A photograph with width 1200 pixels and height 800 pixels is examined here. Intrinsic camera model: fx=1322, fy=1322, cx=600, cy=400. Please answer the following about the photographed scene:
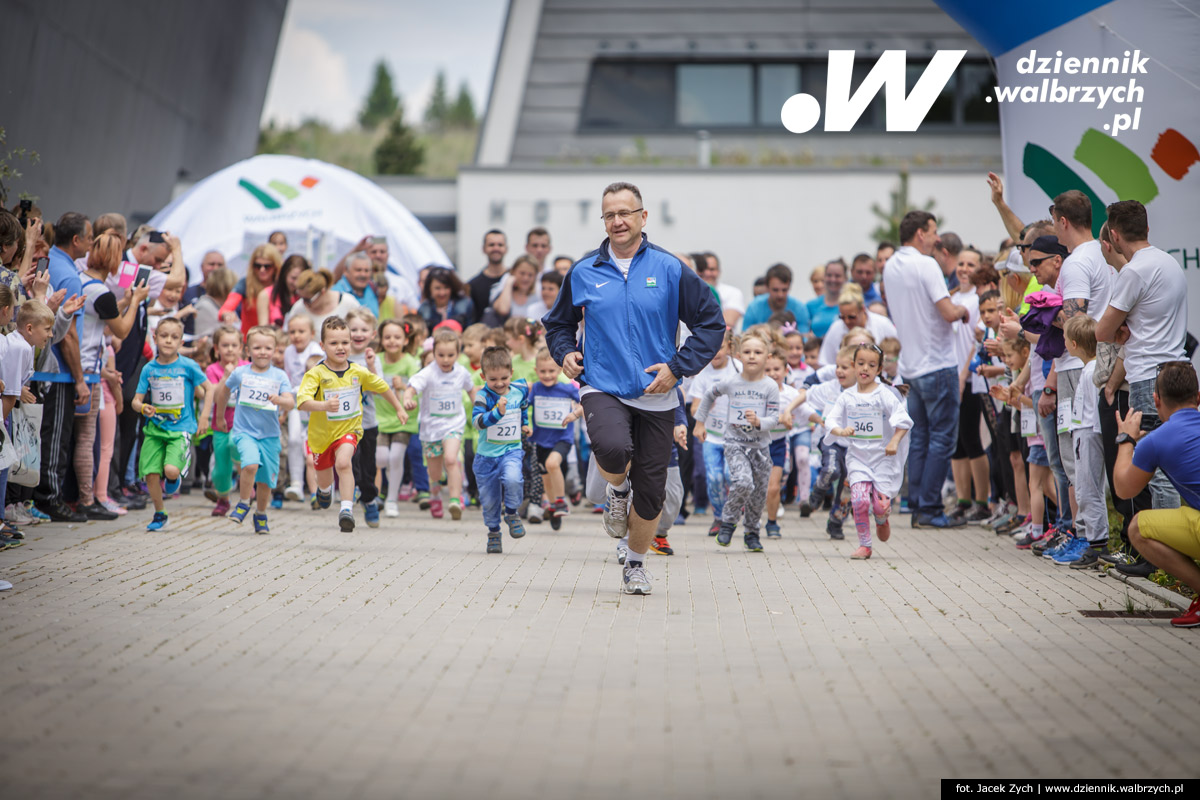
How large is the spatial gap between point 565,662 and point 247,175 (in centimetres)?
1448

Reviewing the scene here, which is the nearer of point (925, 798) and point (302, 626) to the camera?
point (925, 798)

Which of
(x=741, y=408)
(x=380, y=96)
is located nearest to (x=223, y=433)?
(x=741, y=408)

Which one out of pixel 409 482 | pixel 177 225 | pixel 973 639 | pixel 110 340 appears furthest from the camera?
pixel 177 225

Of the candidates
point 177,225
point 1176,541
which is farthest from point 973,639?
point 177,225

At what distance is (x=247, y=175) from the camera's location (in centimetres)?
1881

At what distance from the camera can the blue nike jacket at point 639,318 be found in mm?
7719

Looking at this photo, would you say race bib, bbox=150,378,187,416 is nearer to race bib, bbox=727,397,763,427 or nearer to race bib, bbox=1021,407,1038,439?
race bib, bbox=727,397,763,427

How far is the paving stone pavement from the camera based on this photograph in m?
4.23

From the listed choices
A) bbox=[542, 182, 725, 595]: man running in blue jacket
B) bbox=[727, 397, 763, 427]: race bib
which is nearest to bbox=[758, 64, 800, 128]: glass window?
bbox=[727, 397, 763, 427]: race bib

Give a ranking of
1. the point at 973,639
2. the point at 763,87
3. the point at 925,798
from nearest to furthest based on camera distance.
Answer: the point at 925,798
the point at 973,639
the point at 763,87

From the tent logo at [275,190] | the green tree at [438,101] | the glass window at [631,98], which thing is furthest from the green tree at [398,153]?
the green tree at [438,101]

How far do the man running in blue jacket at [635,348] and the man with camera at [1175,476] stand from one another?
241 centimetres

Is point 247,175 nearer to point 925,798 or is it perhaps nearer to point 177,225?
point 177,225

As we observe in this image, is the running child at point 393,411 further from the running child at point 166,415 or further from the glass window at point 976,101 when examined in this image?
the glass window at point 976,101
